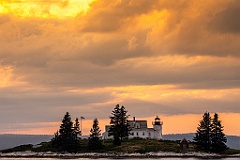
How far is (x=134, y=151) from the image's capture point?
169500mm

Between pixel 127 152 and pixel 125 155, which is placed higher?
pixel 127 152

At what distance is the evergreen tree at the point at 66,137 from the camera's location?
174 metres

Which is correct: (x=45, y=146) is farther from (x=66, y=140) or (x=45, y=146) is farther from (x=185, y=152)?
(x=185, y=152)

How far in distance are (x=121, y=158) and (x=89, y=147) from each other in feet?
67.4

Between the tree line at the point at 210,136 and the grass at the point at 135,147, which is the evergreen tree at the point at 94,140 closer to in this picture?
the grass at the point at 135,147

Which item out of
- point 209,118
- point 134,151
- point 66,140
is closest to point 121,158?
point 134,151

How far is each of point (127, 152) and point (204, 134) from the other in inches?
963

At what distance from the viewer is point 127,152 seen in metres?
168

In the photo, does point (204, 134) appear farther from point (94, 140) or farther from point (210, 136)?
point (94, 140)

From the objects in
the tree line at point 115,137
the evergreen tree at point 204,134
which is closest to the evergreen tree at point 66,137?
the tree line at point 115,137

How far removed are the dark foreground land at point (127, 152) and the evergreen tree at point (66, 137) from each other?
198 cm

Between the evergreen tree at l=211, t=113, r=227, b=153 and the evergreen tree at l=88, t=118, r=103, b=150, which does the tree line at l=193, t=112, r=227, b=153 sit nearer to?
the evergreen tree at l=211, t=113, r=227, b=153

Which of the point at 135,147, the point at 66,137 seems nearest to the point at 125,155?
the point at 135,147

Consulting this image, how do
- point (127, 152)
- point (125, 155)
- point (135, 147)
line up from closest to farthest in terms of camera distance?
point (125, 155) < point (127, 152) < point (135, 147)
